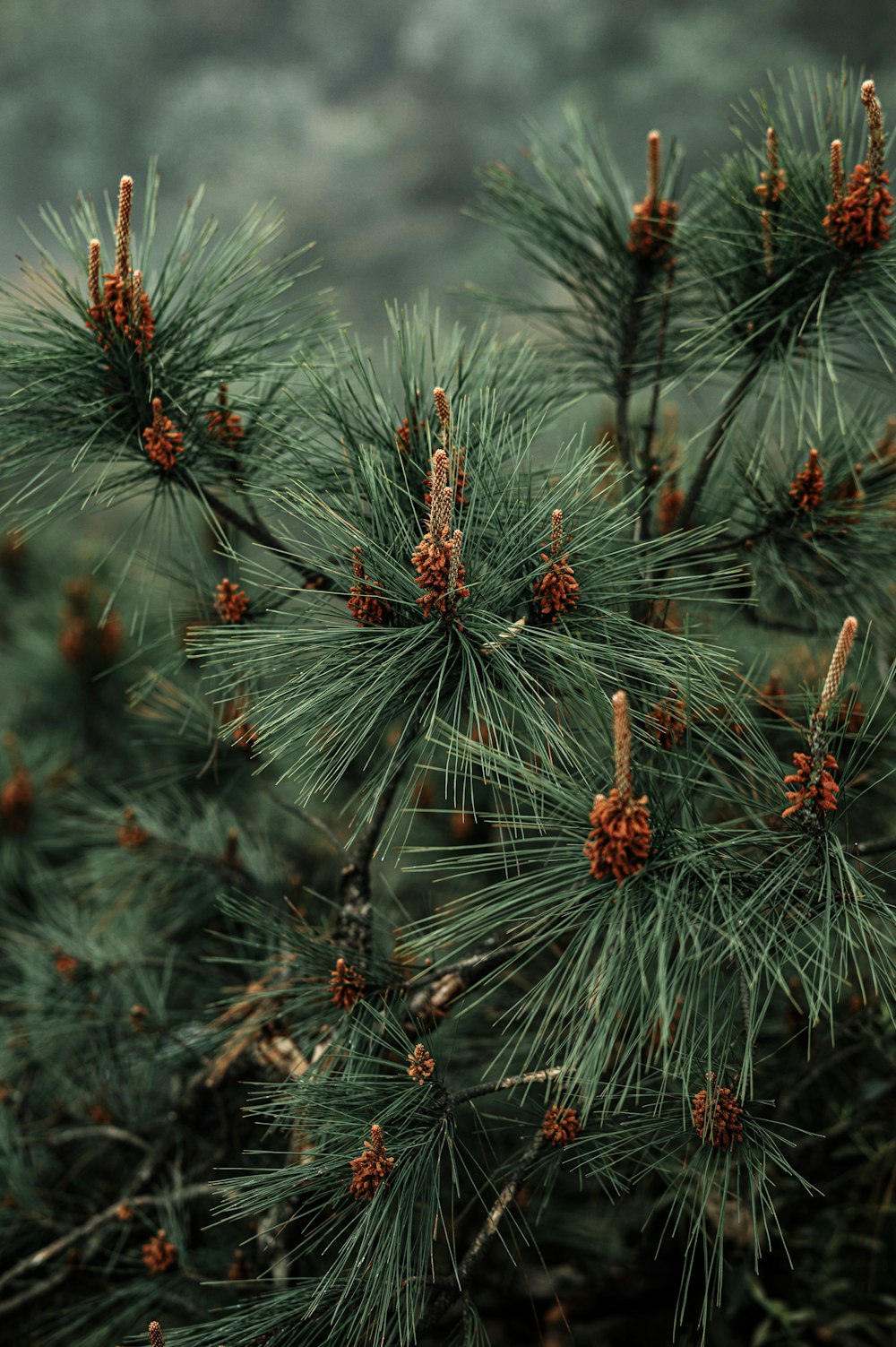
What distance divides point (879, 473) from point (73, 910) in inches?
28.1

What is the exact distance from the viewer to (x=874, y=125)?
46 cm

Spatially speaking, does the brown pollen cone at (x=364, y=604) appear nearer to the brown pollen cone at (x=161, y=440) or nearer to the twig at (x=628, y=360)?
the brown pollen cone at (x=161, y=440)

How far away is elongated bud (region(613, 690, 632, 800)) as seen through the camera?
0.36 metres

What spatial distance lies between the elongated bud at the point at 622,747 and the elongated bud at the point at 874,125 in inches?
11.8

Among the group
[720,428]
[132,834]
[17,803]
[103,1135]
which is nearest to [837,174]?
[720,428]

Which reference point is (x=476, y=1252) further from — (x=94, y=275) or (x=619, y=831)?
(x=94, y=275)

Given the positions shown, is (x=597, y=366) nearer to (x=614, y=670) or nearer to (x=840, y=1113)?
(x=614, y=670)

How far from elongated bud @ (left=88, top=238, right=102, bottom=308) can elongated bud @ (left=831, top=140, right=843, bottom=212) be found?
13.9 inches

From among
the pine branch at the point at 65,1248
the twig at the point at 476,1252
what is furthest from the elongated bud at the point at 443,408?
the pine branch at the point at 65,1248

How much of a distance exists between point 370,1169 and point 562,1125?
94mm

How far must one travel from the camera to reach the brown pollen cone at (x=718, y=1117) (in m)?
0.42

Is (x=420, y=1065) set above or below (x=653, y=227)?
below

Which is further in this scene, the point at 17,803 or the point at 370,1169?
the point at 17,803

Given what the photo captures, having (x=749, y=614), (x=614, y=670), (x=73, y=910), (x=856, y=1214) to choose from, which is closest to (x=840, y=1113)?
(x=856, y=1214)
